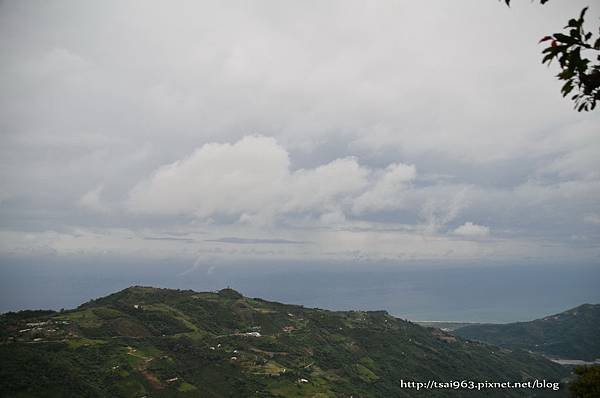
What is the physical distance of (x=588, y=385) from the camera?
49750mm

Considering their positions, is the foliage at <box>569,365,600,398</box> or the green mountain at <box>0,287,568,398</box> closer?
the foliage at <box>569,365,600,398</box>

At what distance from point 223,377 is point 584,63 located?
536 feet

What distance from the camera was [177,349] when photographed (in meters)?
165

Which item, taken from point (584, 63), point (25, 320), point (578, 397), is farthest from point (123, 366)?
point (584, 63)

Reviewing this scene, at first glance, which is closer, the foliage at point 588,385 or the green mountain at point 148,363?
the foliage at point 588,385

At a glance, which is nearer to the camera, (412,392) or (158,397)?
(158,397)

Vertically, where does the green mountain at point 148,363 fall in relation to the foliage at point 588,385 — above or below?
below

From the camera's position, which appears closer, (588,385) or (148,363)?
(588,385)

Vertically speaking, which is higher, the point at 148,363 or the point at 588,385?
the point at 588,385

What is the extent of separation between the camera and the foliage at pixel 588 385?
48.1 metres

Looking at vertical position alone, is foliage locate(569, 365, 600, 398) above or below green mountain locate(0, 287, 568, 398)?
above

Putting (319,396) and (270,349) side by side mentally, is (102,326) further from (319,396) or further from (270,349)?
(319,396)

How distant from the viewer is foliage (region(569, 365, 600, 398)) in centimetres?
4809

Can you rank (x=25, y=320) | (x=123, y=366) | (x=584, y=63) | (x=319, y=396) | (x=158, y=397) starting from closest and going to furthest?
(x=584, y=63)
(x=158, y=397)
(x=123, y=366)
(x=319, y=396)
(x=25, y=320)
